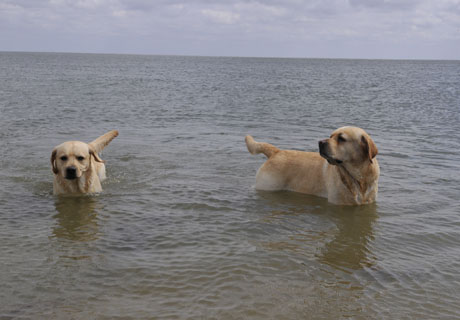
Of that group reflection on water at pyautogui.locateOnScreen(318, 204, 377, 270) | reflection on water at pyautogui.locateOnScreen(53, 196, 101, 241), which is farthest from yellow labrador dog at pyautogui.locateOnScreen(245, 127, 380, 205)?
reflection on water at pyautogui.locateOnScreen(53, 196, 101, 241)

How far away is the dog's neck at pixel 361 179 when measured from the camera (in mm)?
6855

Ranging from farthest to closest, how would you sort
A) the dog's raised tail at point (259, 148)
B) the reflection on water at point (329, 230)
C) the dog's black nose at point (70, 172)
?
the dog's raised tail at point (259, 148) < the dog's black nose at point (70, 172) < the reflection on water at point (329, 230)

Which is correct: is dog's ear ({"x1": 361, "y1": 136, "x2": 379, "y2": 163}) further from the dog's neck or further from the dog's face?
the dog's neck

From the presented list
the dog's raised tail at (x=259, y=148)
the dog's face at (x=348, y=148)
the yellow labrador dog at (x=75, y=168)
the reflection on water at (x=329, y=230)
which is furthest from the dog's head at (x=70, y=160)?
the dog's face at (x=348, y=148)

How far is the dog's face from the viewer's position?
6648mm

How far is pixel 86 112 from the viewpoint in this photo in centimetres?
2081

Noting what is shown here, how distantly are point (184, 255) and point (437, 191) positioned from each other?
5.24m

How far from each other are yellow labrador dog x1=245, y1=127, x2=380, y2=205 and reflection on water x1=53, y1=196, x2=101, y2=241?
2931mm

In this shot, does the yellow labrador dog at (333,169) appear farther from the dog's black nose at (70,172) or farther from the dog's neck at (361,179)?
the dog's black nose at (70,172)

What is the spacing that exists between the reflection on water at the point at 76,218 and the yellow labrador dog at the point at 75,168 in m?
0.20

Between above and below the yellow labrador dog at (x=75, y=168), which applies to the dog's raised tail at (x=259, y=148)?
above

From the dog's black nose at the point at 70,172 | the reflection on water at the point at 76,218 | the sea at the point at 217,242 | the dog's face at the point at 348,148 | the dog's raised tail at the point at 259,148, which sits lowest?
the reflection on water at the point at 76,218

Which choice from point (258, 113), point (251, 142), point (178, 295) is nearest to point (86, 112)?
point (258, 113)

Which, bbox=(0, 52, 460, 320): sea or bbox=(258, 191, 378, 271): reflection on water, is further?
bbox=(258, 191, 378, 271): reflection on water
